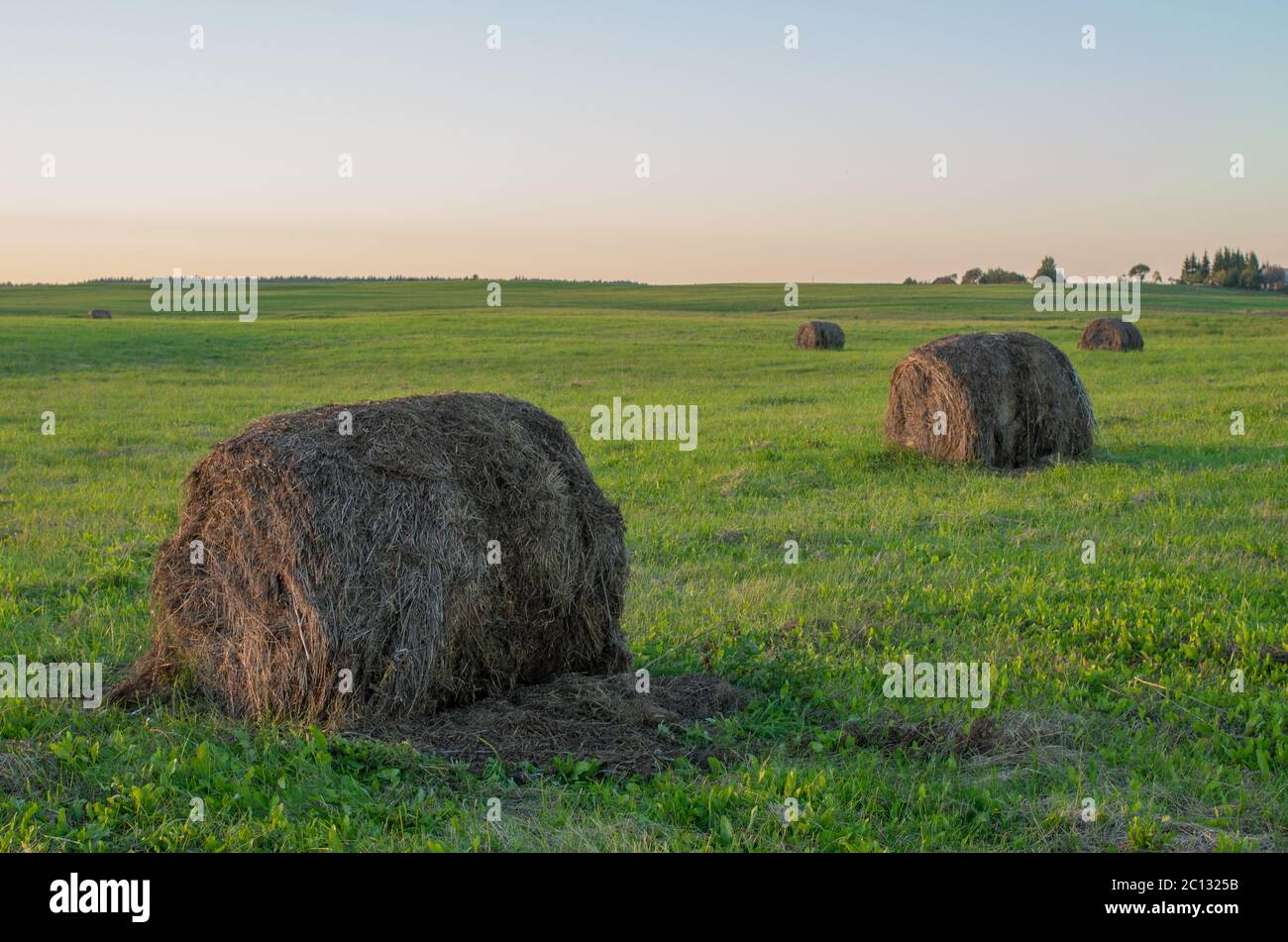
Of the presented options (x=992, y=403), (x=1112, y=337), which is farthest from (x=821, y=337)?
(x=992, y=403)

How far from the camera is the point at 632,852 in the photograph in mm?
4820

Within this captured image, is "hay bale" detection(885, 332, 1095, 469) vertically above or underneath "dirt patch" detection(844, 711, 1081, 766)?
above

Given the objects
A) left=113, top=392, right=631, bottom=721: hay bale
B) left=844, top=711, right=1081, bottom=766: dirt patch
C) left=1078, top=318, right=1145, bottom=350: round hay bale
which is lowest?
left=844, top=711, right=1081, bottom=766: dirt patch

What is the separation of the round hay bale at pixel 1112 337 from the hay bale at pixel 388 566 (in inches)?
1364

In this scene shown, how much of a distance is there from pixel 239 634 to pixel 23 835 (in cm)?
175

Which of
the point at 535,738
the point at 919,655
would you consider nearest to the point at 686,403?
the point at 919,655

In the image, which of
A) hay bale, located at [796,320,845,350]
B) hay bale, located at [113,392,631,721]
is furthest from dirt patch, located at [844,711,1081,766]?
hay bale, located at [796,320,845,350]

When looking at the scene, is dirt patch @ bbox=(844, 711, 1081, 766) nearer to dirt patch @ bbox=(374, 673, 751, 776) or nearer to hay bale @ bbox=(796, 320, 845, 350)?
dirt patch @ bbox=(374, 673, 751, 776)

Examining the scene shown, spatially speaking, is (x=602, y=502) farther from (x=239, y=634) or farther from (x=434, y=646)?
(x=239, y=634)

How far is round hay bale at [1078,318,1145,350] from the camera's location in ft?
123

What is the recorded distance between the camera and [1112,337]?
3797cm

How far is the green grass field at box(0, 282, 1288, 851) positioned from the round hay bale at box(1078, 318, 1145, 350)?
1682 cm

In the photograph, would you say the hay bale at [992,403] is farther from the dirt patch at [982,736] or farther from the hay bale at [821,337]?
the hay bale at [821,337]
